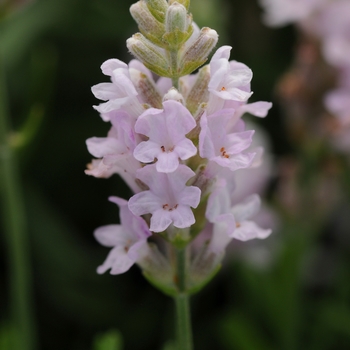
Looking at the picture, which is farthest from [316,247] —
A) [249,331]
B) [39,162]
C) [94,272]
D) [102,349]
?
[102,349]

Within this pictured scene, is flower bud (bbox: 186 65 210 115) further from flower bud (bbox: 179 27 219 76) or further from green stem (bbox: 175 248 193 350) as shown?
green stem (bbox: 175 248 193 350)

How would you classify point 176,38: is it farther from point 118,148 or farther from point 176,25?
point 118,148

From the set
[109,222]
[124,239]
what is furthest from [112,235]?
[109,222]

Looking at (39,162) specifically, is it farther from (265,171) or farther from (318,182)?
(318,182)

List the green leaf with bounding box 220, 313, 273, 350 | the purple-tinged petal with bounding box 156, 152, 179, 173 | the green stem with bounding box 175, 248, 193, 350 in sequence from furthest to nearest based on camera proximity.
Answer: the green leaf with bounding box 220, 313, 273, 350, the green stem with bounding box 175, 248, 193, 350, the purple-tinged petal with bounding box 156, 152, 179, 173

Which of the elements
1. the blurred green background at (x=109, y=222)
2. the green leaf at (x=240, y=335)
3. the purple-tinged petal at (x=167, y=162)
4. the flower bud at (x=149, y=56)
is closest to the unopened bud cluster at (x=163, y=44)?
the flower bud at (x=149, y=56)

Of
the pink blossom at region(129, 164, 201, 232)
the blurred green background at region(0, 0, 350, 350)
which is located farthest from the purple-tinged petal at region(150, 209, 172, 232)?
the blurred green background at region(0, 0, 350, 350)

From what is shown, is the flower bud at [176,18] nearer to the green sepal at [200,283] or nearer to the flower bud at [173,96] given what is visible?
the flower bud at [173,96]
